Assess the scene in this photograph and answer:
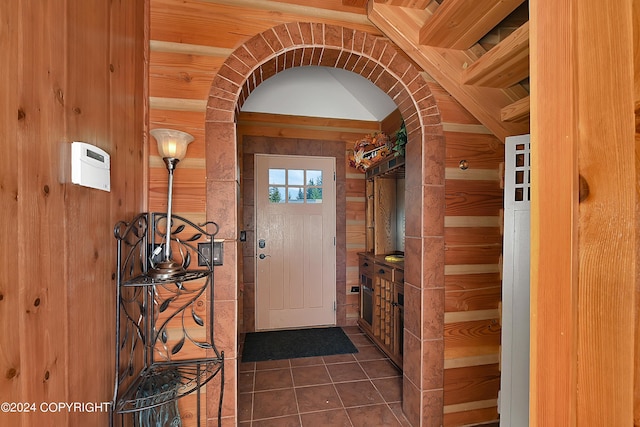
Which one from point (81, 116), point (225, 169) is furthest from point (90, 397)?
Answer: point (225, 169)

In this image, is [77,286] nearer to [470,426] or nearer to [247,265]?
[470,426]

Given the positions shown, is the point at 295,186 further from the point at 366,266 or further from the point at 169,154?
the point at 169,154

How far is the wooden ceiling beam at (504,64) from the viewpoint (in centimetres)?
128

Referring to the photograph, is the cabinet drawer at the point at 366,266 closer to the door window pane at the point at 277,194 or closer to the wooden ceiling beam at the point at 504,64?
the door window pane at the point at 277,194

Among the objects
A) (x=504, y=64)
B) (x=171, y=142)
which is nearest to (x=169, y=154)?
(x=171, y=142)

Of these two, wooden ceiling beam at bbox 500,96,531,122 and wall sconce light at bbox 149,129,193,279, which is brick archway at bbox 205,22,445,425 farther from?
wooden ceiling beam at bbox 500,96,531,122

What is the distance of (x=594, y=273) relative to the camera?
50cm

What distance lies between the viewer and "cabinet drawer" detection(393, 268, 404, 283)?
2.43 metres

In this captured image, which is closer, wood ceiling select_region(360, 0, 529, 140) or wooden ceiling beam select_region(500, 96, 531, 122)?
wood ceiling select_region(360, 0, 529, 140)

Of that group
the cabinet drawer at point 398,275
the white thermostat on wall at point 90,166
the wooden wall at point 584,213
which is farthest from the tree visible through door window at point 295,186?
the wooden wall at point 584,213

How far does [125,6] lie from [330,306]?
3.20 meters

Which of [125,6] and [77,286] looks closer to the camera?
[77,286]

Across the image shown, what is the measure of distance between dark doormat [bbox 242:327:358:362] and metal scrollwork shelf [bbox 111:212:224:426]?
1.43m

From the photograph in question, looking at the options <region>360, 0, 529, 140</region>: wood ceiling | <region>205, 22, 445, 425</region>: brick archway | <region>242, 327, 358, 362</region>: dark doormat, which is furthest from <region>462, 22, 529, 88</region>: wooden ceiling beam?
<region>242, 327, 358, 362</region>: dark doormat
